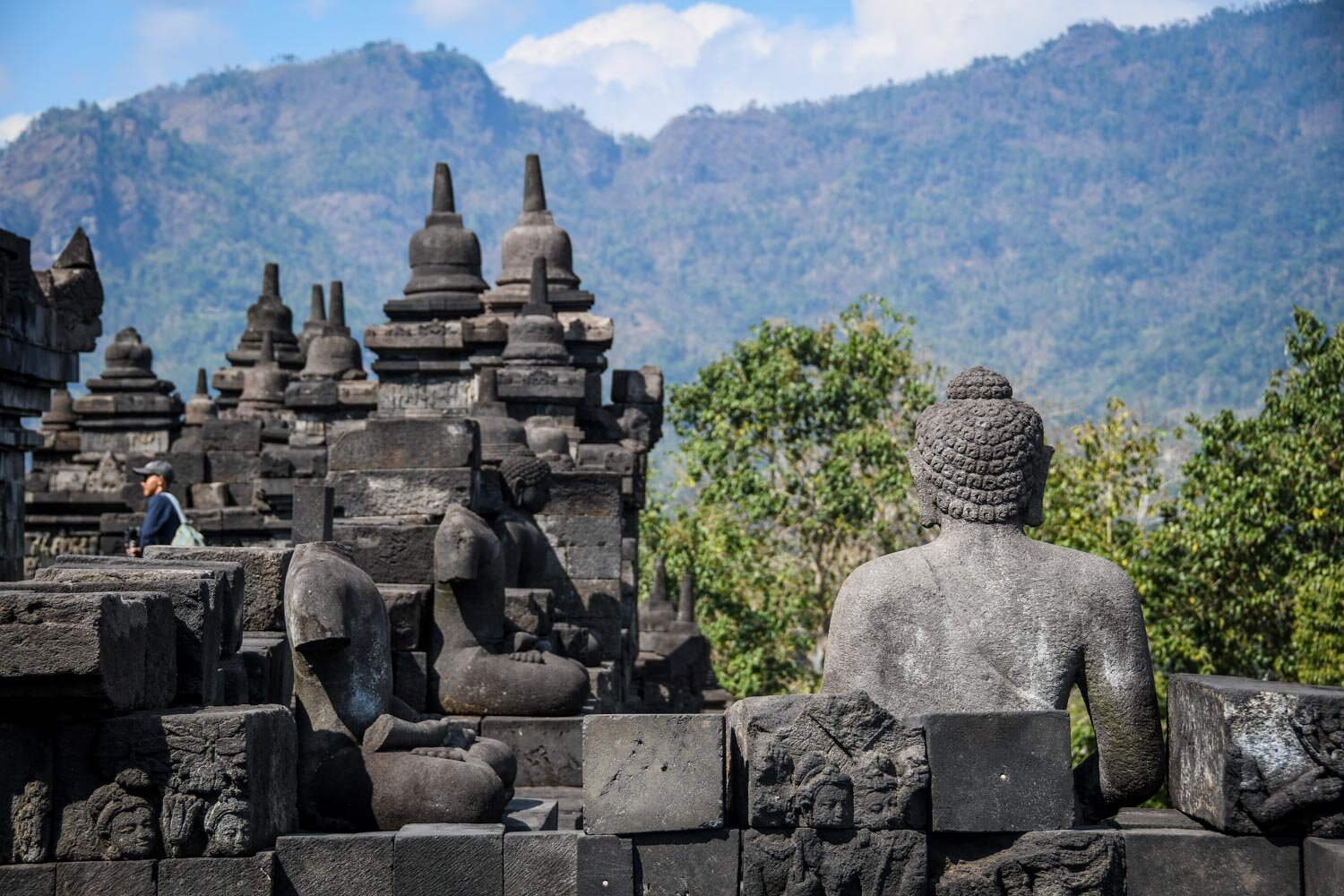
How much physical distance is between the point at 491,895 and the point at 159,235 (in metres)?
175

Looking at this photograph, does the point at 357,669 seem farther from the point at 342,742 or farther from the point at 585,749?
the point at 585,749

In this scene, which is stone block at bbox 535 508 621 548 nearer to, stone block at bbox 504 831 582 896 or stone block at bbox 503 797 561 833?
stone block at bbox 503 797 561 833

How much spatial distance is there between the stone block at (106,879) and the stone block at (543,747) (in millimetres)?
3988

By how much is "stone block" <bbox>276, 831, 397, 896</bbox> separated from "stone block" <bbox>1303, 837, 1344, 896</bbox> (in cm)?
246

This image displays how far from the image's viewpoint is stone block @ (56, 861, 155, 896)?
464 cm

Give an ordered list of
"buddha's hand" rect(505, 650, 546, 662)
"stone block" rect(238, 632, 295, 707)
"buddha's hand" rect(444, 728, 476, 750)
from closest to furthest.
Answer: "stone block" rect(238, 632, 295, 707) → "buddha's hand" rect(444, 728, 476, 750) → "buddha's hand" rect(505, 650, 546, 662)

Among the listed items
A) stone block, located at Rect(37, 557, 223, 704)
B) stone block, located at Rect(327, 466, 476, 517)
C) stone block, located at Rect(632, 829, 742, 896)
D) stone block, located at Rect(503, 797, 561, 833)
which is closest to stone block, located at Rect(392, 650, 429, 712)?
stone block, located at Rect(503, 797, 561, 833)

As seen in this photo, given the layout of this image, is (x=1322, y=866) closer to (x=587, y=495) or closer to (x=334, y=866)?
(x=334, y=866)

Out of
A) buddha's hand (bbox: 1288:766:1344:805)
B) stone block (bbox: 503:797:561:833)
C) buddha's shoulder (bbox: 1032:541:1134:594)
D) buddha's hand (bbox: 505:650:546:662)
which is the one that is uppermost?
buddha's shoulder (bbox: 1032:541:1134:594)

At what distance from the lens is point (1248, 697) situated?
15.5 ft

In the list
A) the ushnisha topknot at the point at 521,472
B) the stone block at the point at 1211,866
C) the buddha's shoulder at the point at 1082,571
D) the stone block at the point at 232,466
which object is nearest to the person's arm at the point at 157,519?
the ushnisha topknot at the point at 521,472

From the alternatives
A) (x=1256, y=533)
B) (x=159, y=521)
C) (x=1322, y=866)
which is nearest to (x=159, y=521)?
(x=159, y=521)

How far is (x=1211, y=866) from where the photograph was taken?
188 inches

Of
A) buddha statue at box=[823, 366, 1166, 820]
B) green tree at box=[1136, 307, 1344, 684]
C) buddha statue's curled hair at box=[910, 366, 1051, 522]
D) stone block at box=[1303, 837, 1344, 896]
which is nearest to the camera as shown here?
stone block at box=[1303, 837, 1344, 896]
